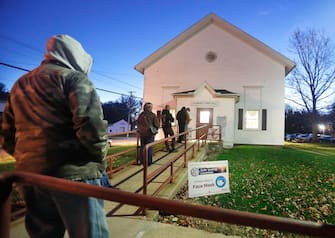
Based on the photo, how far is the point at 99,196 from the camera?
47.3 inches

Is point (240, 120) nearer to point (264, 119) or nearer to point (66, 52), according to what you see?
point (264, 119)

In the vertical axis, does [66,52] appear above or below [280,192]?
above

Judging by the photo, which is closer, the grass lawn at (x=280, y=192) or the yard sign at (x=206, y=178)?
the yard sign at (x=206, y=178)

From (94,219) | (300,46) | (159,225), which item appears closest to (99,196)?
(94,219)

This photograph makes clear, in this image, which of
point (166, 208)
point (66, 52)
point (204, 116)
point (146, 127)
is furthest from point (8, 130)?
point (204, 116)

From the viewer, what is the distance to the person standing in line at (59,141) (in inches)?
57.6

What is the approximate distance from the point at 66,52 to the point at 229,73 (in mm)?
16572

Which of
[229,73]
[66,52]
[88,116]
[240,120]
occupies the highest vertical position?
[229,73]

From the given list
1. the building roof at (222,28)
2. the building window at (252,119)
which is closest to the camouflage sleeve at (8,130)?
the building window at (252,119)

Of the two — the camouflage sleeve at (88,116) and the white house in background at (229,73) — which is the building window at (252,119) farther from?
the camouflage sleeve at (88,116)

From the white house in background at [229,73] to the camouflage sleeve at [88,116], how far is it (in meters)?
13.6

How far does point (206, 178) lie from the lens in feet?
16.3

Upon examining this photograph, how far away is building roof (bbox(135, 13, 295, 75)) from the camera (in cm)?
1625

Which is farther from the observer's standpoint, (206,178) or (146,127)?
(146,127)
